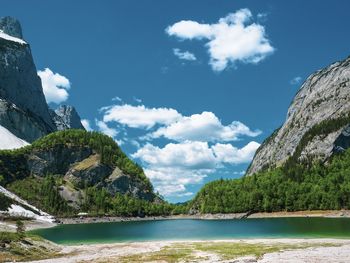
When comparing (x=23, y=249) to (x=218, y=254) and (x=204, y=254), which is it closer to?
(x=204, y=254)

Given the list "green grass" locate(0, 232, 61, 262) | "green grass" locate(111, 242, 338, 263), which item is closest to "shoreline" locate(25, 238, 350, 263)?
"green grass" locate(111, 242, 338, 263)

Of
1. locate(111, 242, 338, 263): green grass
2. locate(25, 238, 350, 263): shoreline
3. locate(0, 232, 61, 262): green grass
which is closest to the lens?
locate(25, 238, 350, 263): shoreline

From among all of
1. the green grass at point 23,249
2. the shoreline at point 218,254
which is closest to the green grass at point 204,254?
the shoreline at point 218,254

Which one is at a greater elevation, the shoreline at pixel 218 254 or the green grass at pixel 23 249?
the green grass at pixel 23 249

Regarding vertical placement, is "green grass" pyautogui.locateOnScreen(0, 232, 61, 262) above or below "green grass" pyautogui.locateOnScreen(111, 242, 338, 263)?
above

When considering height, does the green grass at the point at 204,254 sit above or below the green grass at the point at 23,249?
below

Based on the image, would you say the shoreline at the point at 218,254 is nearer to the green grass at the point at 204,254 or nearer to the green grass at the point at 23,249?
the green grass at the point at 204,254

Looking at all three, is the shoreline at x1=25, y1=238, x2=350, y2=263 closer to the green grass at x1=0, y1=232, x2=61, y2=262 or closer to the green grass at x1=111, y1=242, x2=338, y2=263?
the green grass at x1=111, y1=242, x2=338, y2=263

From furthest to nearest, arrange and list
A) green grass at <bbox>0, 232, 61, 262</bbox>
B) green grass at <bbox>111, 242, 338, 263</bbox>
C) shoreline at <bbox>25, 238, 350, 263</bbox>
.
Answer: green grass at <bbox>0, 232, 61, 262</bbox> < green grass at <bbox>111, 242, 338, 263</bbox> < shoreline at <bbox>25, 238, 350, 263</bbox>

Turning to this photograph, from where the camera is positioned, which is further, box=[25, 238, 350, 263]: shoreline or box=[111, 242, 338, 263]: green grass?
box=[111, 242, 338, 263]: green grass

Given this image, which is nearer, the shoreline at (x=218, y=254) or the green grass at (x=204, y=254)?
the shoreline at (x=218, y=254)

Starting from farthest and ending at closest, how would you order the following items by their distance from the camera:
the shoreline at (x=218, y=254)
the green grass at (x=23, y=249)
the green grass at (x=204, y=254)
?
the green grass at (x=23, y=249) < the green grass at (x=204, y=254) < the shoreline at (x=218, y=254)

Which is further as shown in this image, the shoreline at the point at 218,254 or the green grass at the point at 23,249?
the green grass at the point at 23,249

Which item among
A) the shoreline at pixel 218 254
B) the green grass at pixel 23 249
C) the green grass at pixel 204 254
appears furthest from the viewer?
the green grass at pixel 23 249
